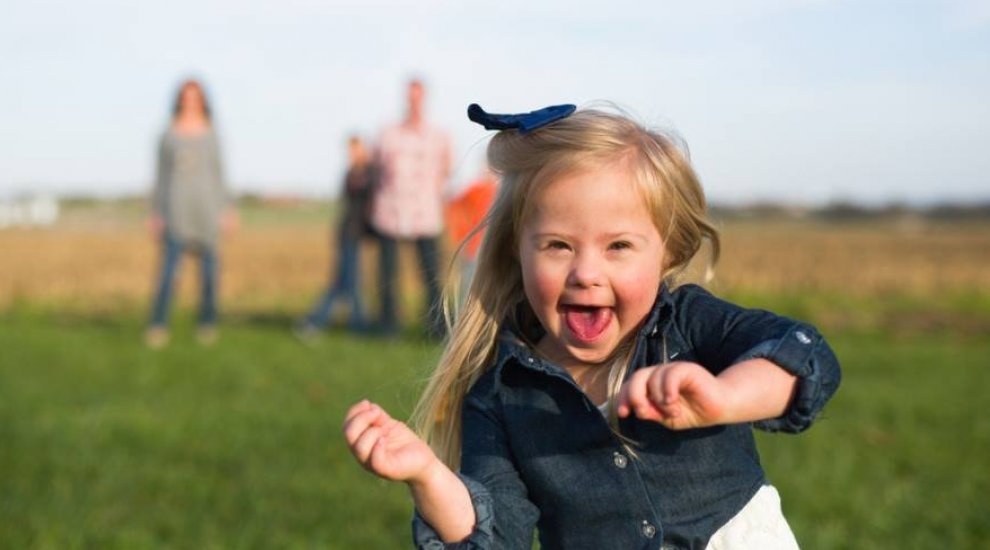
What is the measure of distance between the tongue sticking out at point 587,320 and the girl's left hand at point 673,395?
390mm

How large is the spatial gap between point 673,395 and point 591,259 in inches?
17.1

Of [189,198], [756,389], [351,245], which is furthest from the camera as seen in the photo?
[351,245]

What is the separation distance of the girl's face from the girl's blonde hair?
3 centimetres

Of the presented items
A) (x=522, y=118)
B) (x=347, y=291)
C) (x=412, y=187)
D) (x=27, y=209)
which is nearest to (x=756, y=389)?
(x=522, y=118)

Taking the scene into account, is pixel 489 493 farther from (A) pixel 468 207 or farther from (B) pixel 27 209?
(B) pixel 27 209

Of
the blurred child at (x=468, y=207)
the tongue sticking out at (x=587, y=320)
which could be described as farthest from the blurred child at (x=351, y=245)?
the tongue sticking out at (x=587, y=320)

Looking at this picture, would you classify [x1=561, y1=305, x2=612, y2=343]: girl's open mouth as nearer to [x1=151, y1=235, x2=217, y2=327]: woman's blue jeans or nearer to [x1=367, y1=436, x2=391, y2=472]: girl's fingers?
[x1=367, y1=436, x2=391, y2=472]: girl's fingers

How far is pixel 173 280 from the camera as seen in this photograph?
11227mm

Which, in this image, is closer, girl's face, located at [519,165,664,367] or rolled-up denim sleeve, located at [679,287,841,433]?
rolled-up denim sleeve, located at [679,287,841,433]

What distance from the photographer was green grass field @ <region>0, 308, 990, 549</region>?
16.1ft

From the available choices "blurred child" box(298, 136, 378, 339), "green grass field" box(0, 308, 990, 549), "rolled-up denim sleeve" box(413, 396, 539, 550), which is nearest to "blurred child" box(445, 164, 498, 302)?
"green grass field" box(0, 308, 990, 549)

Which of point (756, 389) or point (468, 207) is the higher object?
point (756, 389)

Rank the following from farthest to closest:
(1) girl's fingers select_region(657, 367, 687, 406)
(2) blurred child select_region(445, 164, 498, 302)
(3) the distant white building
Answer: (3) the distant white building < (2) blurred child select_region(445, 164, 498, 302) < (1) girl's fingers select_region(657, 367, 687, 406)

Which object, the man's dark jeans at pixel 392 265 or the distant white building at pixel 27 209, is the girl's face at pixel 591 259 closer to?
the man's dark jeans at pixel 392 265
